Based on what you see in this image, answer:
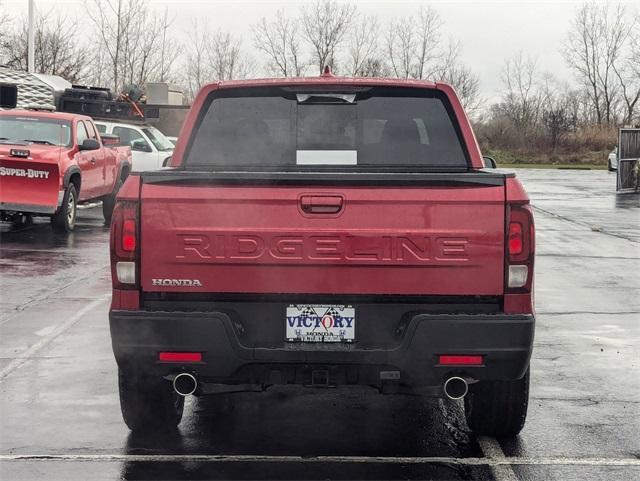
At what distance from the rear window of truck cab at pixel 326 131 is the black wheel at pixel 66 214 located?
11114mm

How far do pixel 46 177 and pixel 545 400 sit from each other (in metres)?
11.2

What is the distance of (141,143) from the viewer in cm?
2542

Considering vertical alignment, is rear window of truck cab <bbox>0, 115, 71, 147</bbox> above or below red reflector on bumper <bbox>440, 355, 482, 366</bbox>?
above

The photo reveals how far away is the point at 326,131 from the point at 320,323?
146 cm

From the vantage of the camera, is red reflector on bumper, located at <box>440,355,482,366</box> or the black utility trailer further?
the black utility trailer

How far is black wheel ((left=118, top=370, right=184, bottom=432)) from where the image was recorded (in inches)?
223

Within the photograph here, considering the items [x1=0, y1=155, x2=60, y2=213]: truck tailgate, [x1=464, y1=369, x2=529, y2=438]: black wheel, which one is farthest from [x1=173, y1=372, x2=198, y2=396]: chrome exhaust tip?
[x1=0, y1=155, x2=60, y2=213]: truck tailgate

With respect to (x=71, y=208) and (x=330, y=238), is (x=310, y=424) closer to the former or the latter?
(x=330, y=238)

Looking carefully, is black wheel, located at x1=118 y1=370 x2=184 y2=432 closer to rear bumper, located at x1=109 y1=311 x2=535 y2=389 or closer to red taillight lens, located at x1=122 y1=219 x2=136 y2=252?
rear bumper, located at x1=109 y1=311 x2=535 y2=389

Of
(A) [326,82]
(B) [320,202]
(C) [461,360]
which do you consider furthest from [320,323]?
(A) [326,82]

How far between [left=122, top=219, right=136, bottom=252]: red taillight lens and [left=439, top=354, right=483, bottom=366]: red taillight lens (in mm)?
1526

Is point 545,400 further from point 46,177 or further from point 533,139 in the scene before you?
point 533,139

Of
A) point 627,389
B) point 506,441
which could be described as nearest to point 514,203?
point 506,441

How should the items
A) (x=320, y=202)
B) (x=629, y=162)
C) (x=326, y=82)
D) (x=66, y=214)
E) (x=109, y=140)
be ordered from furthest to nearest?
(x=629, y=162), (x=109, y=140), (x=66, y=214), (x=326, y=82), (x=320, y=202)
